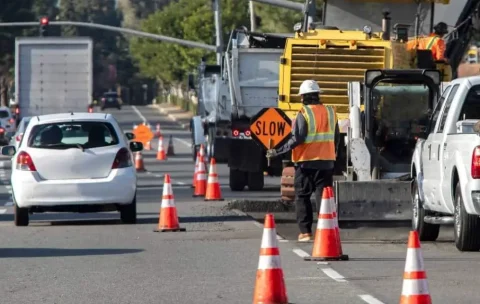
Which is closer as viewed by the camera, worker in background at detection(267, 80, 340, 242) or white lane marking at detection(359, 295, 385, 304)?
white lane marking at detection(359, 295, 385, 304)

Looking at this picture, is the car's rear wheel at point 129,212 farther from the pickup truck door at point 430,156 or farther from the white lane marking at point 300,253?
the pickup truck door at point 430,156

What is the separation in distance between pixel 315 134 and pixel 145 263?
3112 mm

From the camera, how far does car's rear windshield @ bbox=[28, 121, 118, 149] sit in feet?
66.6

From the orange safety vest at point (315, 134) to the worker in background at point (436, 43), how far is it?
7.03 meters

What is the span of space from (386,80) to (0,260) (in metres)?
6.94

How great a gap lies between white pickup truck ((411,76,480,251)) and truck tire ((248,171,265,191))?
11416 mm

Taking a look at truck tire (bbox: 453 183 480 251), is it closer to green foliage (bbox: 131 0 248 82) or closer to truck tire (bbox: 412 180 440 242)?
truck tire (bbox: 412 180 440 242)

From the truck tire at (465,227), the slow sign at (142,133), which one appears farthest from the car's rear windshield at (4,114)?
the truck tire at (465,227)

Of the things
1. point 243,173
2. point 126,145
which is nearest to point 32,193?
point 126,145

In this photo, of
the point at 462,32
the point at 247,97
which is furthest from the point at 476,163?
the point at 247,97

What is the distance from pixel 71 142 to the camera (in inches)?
814

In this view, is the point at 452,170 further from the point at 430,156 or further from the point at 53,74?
the point at 53,74

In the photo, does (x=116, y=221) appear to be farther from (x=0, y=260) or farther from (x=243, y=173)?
(x=243, y=173)

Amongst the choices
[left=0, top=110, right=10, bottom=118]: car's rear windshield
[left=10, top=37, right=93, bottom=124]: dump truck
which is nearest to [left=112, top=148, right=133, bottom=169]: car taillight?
[left=10, top=37, right=93, bottom=124]: dump truck
